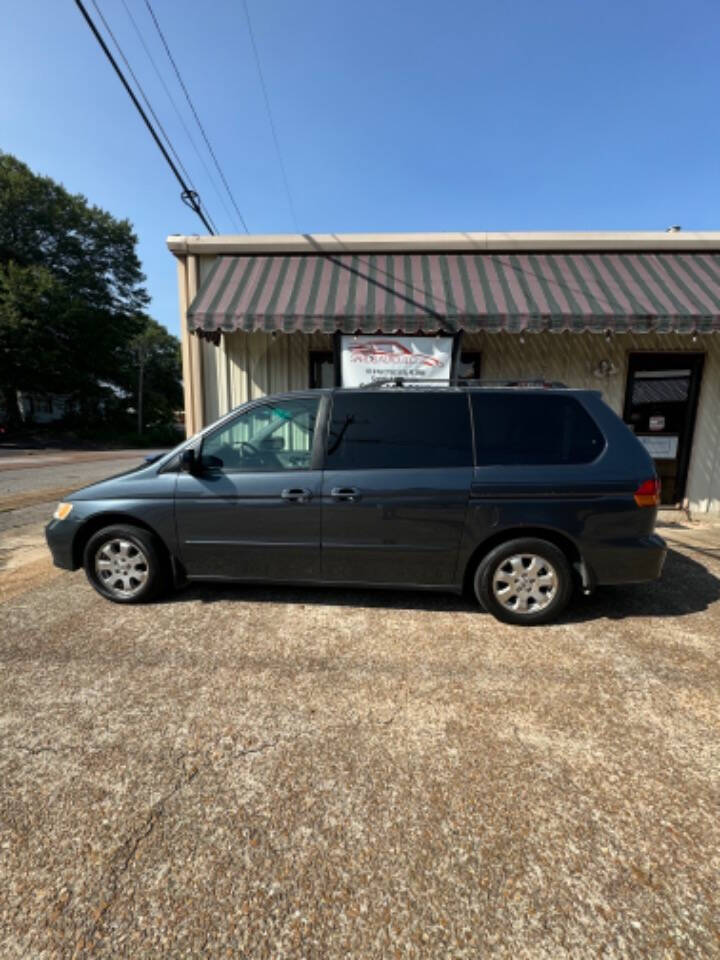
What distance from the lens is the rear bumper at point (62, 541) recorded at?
370 centimetres

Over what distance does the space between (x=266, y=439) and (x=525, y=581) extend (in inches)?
93.0

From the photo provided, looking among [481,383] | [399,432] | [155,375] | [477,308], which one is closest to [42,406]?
[155,375]

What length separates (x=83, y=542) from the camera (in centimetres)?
378

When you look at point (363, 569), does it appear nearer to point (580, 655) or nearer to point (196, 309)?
point (580, 655)

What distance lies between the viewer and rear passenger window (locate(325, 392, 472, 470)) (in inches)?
134

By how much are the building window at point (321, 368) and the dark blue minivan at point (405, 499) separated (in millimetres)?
3537

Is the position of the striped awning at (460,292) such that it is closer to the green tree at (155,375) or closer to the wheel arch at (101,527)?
the wheel arch at (101,527)

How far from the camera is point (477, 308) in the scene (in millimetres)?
5879

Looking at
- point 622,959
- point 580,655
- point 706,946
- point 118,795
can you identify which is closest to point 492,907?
point 622,959

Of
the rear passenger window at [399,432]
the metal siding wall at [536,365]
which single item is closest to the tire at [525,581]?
the rear passenger window at [399,432]

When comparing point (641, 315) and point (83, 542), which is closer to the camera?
point (83, 542)

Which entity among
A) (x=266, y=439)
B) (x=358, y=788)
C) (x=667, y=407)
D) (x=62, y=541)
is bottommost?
(x=358, y=788)

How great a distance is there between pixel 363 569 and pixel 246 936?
2258 millimetres

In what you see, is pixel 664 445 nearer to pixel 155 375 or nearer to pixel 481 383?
pixel 481 383
